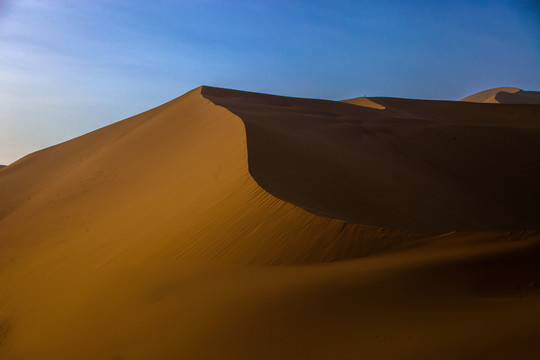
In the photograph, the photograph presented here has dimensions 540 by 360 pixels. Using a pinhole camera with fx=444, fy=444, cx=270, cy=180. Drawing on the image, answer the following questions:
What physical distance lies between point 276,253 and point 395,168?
623cm

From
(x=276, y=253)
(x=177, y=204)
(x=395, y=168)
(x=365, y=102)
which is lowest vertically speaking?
(x=276, y=253)

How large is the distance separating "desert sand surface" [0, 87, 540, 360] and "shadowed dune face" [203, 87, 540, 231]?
0.20 feet

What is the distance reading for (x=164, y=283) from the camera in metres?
5.41

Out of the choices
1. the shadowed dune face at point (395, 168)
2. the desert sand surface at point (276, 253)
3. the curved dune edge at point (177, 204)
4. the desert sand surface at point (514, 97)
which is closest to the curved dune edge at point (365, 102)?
the shadowed dune face at point (395, 168)

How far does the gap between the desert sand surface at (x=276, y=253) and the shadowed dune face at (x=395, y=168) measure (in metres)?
0.06

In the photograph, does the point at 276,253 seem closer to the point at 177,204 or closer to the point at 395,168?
the point at 177,204

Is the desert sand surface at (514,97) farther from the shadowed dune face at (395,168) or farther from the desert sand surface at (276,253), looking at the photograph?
the desert sand surface at (276,253)

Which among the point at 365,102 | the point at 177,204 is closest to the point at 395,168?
the point at 177,204

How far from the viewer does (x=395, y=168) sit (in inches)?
427

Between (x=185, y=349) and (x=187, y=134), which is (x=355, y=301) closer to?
(x=185, y=349)

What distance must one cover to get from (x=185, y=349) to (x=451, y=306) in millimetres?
2367

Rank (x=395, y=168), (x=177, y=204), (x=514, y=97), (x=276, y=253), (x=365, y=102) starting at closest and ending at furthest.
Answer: (x=276, y=253)
(x=177, y=204)
(x=395, y=168)
(x=365, y=102)
(x=514, y=97)

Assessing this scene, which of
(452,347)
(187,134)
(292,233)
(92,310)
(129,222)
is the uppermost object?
(187,134)

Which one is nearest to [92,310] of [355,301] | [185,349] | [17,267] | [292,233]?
[185,349]
